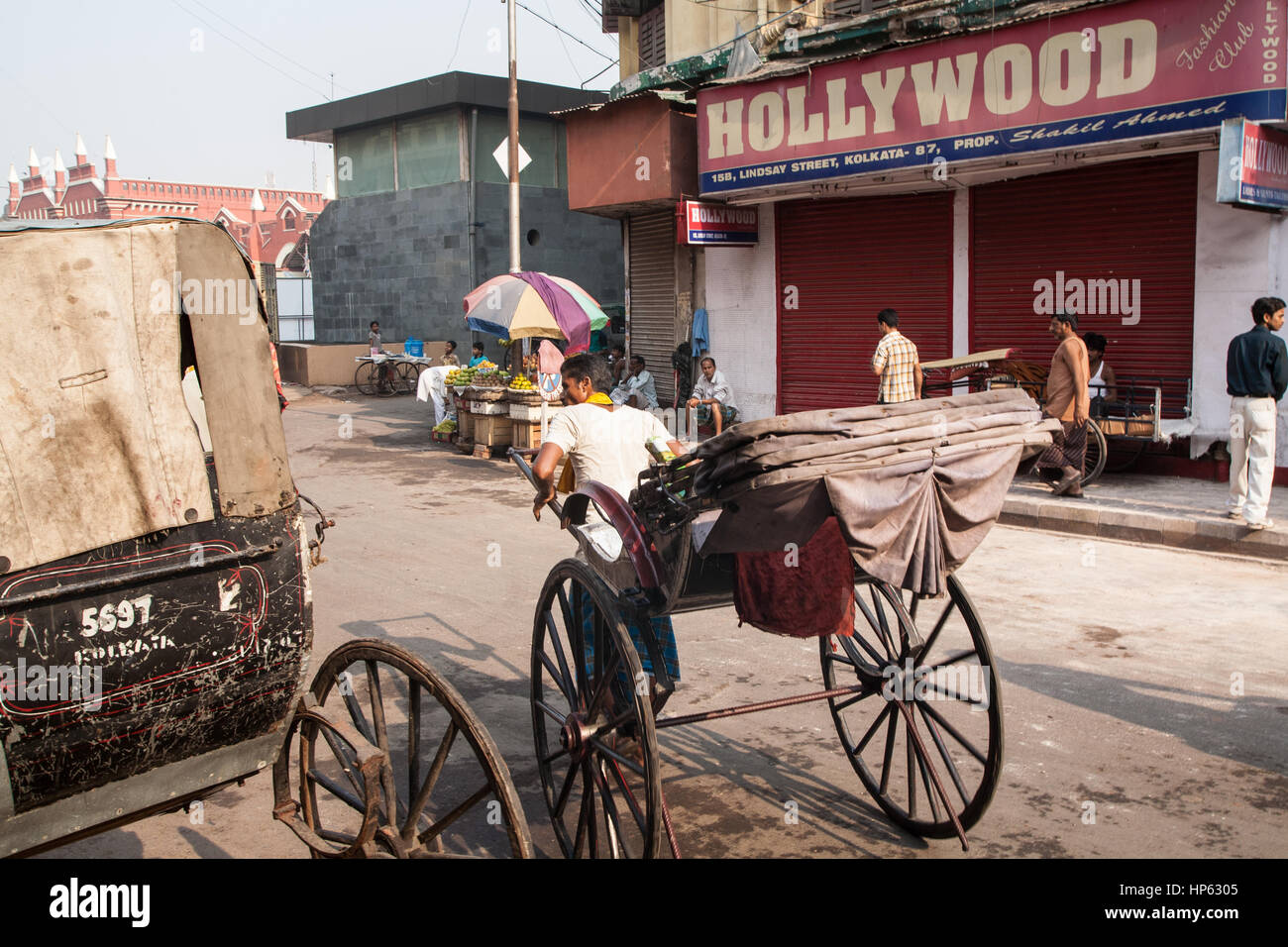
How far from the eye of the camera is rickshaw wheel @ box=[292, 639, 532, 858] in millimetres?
2510

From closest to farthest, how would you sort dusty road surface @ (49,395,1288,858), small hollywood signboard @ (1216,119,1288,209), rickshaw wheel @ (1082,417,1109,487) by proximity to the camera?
dusty road surface @ (49,395,1288,858) → small hollywood signboard @ (1216,119,1288,209) → rickshaw wheel @ (1082,417,1109,487)

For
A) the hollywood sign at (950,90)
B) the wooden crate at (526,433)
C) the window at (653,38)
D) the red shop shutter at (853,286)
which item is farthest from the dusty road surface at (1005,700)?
the window at (653,38)

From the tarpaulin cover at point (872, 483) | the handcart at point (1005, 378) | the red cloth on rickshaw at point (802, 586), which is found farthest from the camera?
the handcart at point (1005, 378)

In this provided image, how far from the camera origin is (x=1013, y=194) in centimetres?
1230

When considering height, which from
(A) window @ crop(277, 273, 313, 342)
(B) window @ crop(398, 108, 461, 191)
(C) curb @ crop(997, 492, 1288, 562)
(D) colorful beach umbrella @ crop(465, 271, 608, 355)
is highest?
(B) window @ crop(398, 108, 461, 191)

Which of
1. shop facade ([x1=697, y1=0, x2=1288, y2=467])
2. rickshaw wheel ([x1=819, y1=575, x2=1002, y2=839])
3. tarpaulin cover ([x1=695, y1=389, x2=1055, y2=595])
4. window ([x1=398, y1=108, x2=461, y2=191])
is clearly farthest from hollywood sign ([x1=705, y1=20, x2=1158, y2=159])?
window ([x1=398, y1=108, x2=461, y2=191])

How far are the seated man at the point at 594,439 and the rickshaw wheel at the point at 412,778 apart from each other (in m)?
1.09

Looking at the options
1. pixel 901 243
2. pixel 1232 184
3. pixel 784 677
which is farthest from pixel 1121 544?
pixel 901 243

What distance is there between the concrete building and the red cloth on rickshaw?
21936 millimetres

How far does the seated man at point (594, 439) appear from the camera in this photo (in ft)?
14.8

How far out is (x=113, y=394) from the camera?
2.74 metres

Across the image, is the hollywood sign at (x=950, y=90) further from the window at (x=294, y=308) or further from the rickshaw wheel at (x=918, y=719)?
the window at (x=294, y=308)

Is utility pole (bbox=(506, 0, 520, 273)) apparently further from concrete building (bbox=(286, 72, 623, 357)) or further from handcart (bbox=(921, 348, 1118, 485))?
handcart (bbox=(921, 348, 1118, 485))

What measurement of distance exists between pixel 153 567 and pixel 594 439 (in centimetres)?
215
